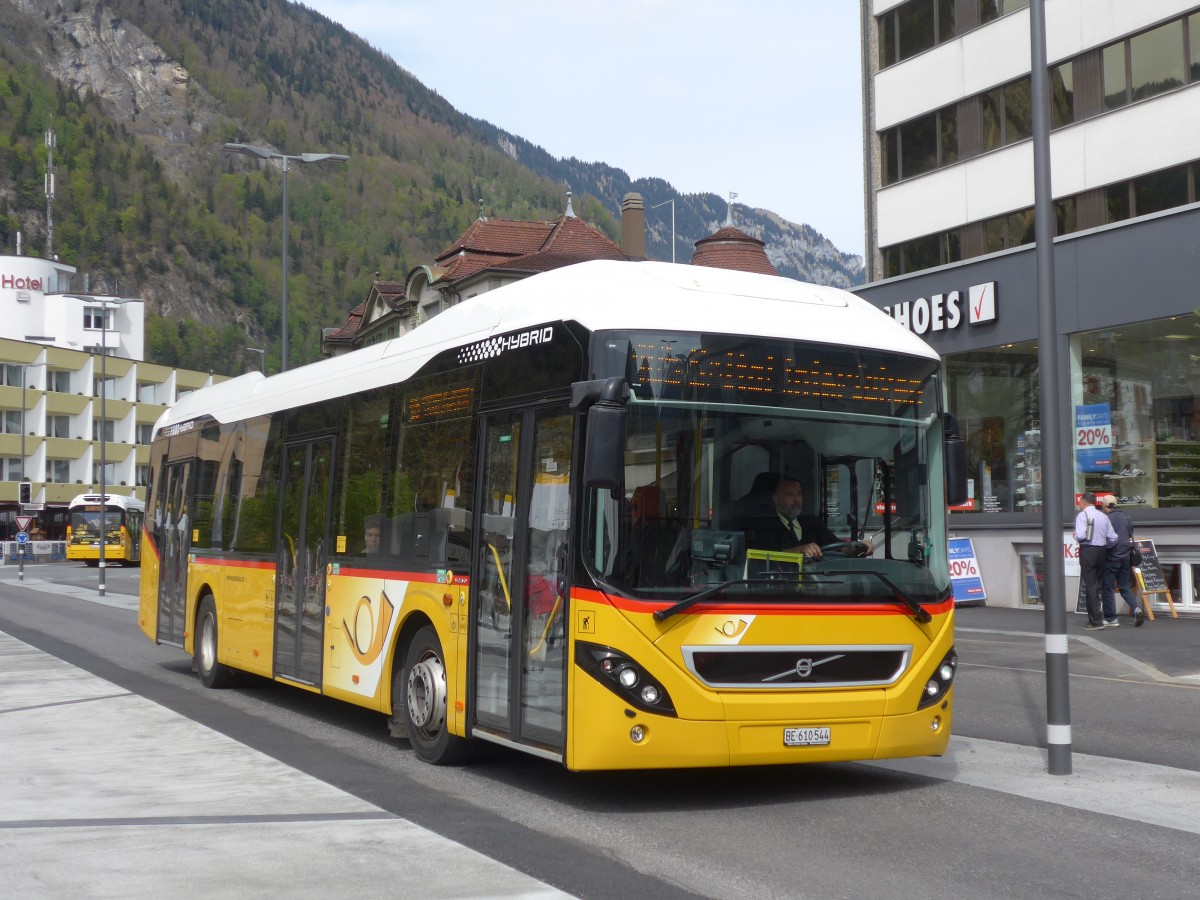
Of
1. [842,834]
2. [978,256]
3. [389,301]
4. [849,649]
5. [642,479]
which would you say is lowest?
[842,834]

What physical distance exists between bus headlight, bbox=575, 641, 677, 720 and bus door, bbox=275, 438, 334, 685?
449 centimetres

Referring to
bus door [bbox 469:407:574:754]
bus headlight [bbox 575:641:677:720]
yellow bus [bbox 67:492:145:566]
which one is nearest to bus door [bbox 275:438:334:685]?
bus door [bbox 469:407:574:754]

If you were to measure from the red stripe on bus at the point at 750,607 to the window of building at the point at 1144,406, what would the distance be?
57.8ft

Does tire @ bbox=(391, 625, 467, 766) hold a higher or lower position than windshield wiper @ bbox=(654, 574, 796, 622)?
lower

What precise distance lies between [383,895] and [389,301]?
2686 inches

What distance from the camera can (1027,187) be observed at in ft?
92.6

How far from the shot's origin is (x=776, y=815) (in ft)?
26.4

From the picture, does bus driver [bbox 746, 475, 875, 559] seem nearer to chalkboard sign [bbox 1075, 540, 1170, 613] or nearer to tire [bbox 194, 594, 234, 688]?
tire [bbox 194, 594, 234, 688]

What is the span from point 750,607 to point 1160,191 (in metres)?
20.3

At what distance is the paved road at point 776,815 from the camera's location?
21.2 ft

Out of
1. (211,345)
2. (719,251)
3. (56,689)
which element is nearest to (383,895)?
(56,689)

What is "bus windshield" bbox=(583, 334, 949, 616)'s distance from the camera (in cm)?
785

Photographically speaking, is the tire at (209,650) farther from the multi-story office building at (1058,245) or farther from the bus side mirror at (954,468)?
the multi-story office building at (1058,245)

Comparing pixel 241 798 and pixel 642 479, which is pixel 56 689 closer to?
pixel 241 798
